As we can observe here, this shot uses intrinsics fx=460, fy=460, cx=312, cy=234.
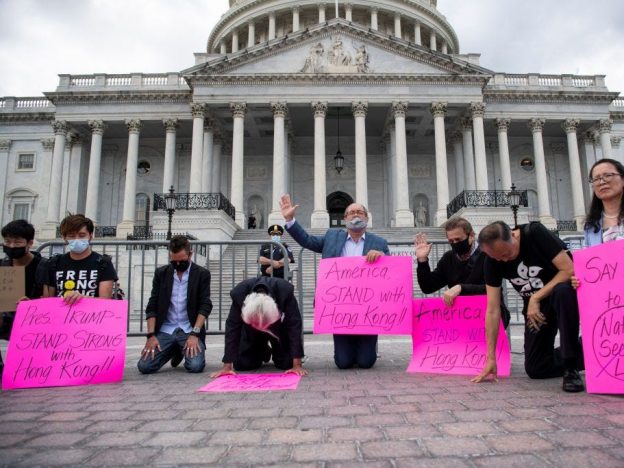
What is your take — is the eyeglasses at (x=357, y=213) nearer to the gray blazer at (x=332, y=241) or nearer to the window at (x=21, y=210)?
the gray blazer at (x=332, y=241)

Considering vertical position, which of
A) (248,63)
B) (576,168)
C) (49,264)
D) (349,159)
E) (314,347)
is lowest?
(314,347)

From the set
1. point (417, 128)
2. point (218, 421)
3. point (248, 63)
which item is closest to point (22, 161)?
point (248, 63)

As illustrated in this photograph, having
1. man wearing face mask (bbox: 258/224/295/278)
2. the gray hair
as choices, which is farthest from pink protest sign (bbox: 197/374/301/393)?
man wearing face mask (bbox: 258/224/295/278)

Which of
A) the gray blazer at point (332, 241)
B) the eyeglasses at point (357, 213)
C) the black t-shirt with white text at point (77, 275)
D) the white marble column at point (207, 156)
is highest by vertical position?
the white marble column at point (207, 156)

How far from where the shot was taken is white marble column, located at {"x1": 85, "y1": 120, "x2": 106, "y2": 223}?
3033 cm

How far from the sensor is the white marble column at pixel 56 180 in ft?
97.6

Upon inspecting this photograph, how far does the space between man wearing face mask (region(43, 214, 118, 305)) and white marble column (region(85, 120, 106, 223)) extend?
26825 mm

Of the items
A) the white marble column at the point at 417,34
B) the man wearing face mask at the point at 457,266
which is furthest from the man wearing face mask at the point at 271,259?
the white marble column at the point at 417,34

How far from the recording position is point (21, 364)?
4.96 m

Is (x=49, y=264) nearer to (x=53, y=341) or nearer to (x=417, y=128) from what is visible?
(x=53, y=341)

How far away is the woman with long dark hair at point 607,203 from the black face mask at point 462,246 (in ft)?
4.77

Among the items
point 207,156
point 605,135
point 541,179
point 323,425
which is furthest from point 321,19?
point 323,425

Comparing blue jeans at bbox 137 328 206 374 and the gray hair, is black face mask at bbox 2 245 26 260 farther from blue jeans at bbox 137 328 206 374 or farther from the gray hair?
the gray hair

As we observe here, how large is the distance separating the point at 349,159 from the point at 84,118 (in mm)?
19153
